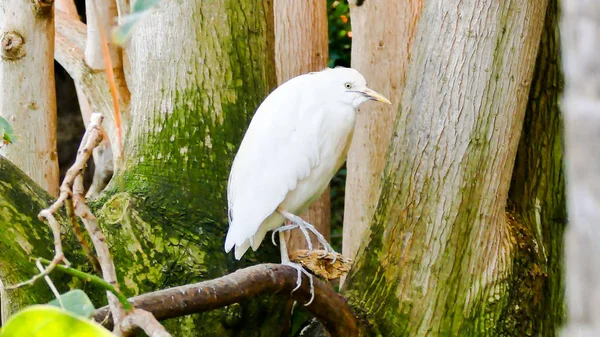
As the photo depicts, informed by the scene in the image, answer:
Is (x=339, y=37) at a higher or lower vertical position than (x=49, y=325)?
higher

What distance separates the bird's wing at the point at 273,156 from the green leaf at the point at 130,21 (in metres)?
1.54

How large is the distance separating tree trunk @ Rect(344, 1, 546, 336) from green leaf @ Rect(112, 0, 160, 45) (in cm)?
148

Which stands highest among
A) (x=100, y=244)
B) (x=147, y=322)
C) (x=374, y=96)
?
(x=374, y=96)

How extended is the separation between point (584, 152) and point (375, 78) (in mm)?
2723

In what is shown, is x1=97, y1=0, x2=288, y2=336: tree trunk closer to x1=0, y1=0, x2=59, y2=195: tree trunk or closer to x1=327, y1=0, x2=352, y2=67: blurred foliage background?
x1=0, y1=0, x2=59, y2=195: tree trunk

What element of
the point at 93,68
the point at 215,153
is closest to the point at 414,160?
the point at 215,153

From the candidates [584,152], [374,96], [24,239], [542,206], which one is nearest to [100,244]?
[584,152]

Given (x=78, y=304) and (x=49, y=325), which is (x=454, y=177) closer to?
(x=78, y=304)

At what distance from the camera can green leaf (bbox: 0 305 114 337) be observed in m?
0.50

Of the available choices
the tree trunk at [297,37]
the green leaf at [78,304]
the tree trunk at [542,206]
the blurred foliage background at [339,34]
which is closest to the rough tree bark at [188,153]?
the tree trunk at [542,206]

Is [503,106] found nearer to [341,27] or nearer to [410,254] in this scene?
[410,254]

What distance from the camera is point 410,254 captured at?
6.34 feet

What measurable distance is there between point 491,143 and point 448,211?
0.21m

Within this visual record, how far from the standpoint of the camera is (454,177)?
6.13 ft
